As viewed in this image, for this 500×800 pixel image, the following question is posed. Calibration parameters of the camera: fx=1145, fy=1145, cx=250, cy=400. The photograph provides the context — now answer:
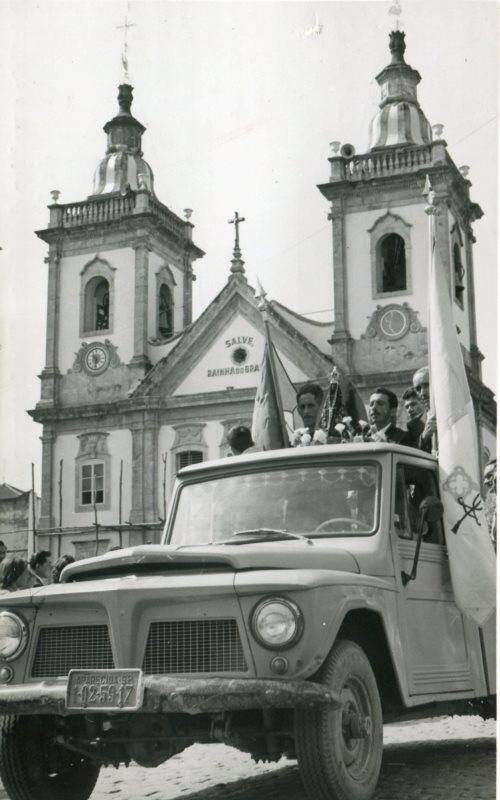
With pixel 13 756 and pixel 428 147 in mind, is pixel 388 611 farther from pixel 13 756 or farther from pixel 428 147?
pixel 428 147

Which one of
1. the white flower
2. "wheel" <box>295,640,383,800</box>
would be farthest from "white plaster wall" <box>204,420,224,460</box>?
"wheel" <box>295,640,383,800</box>

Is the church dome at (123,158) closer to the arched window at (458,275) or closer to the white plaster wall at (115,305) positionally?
the white plaster wall at (115,305)

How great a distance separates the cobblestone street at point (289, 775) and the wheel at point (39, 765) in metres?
0.23

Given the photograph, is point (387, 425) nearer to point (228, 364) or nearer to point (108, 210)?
point (228, 364)

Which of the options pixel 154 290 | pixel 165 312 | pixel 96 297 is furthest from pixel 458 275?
pixel 96 297

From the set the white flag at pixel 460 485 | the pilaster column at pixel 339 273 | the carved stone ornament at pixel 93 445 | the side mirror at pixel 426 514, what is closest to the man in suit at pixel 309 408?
the white flag at pixel 460 485

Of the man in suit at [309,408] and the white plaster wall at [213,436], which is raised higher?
the white plaster wall at [213,436]

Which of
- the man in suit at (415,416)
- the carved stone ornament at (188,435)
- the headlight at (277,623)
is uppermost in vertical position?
the carved stone ornament at (188,435)

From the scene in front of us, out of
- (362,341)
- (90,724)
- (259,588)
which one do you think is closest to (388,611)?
(259,588)

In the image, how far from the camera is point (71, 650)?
5223 mm

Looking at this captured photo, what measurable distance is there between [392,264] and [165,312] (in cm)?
882

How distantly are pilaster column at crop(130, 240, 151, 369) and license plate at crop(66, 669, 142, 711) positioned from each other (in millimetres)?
→ 33005

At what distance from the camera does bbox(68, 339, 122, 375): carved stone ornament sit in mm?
38500

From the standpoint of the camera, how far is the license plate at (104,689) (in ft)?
15.9
